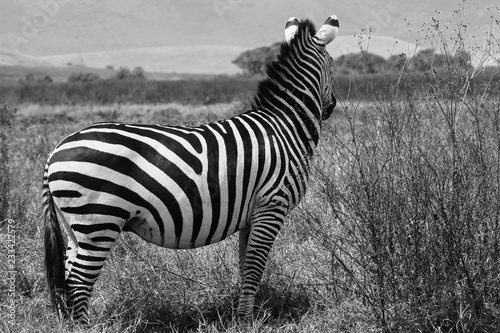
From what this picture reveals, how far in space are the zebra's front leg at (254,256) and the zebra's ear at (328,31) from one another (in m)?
1.38

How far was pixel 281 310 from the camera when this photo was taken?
13.4 ft

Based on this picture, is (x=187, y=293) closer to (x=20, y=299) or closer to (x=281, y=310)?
(x=281, y=310)

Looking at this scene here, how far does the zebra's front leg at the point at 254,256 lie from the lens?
3793mm

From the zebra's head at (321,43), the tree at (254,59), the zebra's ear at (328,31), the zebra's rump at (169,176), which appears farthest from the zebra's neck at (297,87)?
the tree at (254,59)

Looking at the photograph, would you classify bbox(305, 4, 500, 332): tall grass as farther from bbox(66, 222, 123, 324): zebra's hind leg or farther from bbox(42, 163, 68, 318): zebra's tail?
bbox(42, 163, 68, 318): zebra's tail

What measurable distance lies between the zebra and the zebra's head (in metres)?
0.01

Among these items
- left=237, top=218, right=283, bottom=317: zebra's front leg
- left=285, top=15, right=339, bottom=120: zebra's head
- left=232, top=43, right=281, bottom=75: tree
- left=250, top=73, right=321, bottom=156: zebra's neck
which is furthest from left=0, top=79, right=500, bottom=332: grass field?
left=232, top=43, right=281, bottom=75: tree

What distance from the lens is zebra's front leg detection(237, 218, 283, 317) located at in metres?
3.79

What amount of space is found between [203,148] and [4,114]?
3623mm

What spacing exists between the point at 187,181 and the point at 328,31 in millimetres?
1584

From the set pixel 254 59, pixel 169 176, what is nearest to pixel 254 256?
pixel 169 176

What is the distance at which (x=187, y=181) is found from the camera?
3.54 m

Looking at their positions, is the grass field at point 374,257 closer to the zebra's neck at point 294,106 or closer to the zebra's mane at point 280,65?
the zebra's neck at point 294,106

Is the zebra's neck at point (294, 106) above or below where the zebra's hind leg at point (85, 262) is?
above
